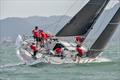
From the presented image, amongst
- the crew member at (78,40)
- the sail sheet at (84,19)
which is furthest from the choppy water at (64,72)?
the sail sheet at (84,19)

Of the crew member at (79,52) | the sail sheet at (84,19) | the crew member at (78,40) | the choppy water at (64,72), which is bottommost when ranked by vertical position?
the choppy water at (64,72)

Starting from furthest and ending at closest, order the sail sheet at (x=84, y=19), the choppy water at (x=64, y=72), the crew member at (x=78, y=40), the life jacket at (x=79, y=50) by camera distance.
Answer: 1. the sail sheet at (x=84, y=19)
2. the crew member at (x=78, y=40)
3. the life jacket at (x=79, y=50)
4. the choppy water at (x=64, y=72)

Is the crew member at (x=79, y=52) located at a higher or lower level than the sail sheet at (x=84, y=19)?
A: lower

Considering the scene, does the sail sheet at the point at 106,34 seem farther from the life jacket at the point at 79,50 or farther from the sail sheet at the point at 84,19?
the life jacket at the point at 79,50

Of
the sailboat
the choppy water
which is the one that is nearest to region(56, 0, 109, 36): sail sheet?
the sailboat

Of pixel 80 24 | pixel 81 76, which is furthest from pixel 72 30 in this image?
pixel 81 76

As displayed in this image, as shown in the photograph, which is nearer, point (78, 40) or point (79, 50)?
point (79, 50)

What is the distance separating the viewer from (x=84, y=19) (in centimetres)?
3250

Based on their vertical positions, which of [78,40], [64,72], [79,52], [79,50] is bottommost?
[64,72]

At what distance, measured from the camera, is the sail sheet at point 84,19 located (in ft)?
105

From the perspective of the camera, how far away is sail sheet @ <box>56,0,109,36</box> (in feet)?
105

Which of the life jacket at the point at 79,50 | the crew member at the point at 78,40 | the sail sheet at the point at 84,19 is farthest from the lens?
the sail sheet at the point at 84,19

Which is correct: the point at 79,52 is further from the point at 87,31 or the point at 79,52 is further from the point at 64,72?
the point at 64,72

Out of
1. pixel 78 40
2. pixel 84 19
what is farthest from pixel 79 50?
pixel 84 19
